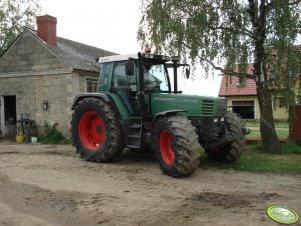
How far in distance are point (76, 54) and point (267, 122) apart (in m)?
9.89

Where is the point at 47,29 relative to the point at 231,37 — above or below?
above

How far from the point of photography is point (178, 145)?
7.64 m

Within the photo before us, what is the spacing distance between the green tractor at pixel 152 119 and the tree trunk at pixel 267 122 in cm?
232

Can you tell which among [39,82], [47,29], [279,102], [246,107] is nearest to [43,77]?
[39,82]

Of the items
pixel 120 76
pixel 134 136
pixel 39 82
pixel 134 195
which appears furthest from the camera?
pixel 39 82

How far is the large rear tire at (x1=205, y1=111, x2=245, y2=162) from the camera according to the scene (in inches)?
350

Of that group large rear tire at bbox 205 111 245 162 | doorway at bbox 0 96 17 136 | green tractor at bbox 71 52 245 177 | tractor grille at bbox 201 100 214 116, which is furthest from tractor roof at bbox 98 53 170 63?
doorway at bbox 0 96 17 136

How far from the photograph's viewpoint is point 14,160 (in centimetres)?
1030

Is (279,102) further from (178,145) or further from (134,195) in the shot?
(134,195)

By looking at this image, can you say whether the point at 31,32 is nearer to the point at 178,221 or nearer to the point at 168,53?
the point at 168,53

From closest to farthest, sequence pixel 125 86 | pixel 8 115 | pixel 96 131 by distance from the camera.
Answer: pixel 125 86 < pixel 96 131 < pixel 8 115

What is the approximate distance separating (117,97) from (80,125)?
1.46 metres

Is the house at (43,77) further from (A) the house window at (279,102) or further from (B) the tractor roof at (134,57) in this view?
(A) the house window at (279,102)

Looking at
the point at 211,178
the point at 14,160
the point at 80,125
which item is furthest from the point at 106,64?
the point at 211,178
